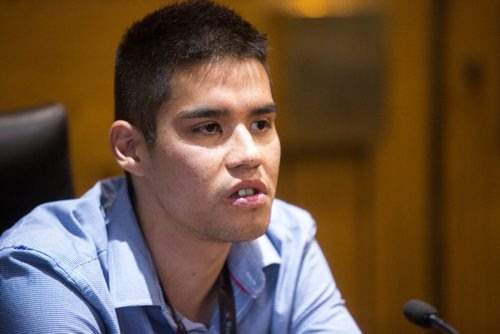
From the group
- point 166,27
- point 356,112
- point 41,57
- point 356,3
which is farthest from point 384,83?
point 166,27

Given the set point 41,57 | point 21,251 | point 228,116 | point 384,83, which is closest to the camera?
point 21,251

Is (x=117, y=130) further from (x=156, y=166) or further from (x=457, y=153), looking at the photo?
(x=457, y=153)

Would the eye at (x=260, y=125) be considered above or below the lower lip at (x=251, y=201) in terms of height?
above

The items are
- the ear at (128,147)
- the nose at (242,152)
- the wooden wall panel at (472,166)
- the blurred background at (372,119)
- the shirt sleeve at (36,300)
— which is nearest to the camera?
the shirt sleeve at (36,300)

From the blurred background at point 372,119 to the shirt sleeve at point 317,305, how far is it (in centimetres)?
151

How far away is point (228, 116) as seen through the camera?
1.51 m

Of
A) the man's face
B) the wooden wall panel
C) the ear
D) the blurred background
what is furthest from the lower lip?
the wooden wall panel

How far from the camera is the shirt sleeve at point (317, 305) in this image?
5.50ft

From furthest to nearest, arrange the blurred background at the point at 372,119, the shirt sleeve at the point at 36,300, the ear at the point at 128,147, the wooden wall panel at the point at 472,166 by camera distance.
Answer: the wooden wall panel at the point at 472,166, the blurred background at the point at 372,119, the ear at the point at 128,147, the shirt sleeve at the point at 36,300

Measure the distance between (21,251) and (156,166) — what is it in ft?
1.13

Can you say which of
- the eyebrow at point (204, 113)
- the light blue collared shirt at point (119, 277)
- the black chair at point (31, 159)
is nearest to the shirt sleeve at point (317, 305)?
the light blue collared shirt at point (119, 277)

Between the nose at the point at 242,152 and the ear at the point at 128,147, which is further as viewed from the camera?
the ear at the point at 128,147

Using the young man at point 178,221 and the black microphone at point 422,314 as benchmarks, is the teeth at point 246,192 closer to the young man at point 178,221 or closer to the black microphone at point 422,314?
the young man at point 178,221

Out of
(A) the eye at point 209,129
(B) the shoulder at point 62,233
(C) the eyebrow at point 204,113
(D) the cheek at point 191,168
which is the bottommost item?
(B) the shoulder at point 62,233
